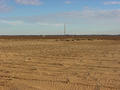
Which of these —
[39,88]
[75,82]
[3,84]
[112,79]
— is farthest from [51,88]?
[112,79]

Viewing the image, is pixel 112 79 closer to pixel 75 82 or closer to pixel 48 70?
pixel 75 82

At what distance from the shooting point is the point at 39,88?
8.61 m

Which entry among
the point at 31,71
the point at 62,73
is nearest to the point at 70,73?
the point at 62,73

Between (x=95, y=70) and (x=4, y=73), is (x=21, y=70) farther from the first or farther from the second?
(x=95, y=70)

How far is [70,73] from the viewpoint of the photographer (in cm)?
1122

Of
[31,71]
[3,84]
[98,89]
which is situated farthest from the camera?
[31,71]

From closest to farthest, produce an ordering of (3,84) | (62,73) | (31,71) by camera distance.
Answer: (3,84) → (62,73) → (31,71)

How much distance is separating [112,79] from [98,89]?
1665mm

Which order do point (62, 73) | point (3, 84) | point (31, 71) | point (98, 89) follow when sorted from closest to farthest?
point (98, 89) → point (3, 84) → point (62, 73) → point (31, 71)

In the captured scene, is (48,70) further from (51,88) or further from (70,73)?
(51,88)

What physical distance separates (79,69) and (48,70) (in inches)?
54.3

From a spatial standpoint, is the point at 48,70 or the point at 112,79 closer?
the point at 112,79

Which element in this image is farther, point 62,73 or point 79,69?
point 79,69

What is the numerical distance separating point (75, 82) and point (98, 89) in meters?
1.26
